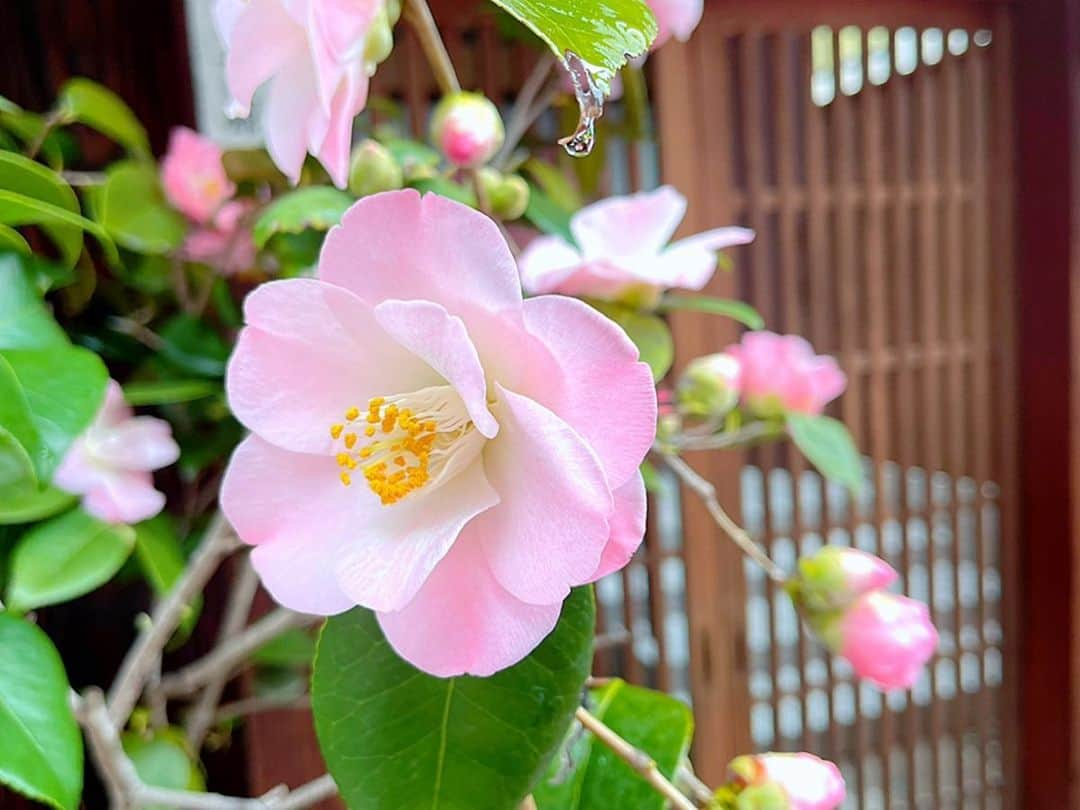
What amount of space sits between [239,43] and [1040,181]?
1031 millimetres

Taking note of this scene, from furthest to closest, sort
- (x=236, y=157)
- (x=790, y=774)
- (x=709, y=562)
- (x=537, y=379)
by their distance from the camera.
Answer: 1. (x=709, y=562)
2. (x=236, y=157)
3. (x=790, y=774)
4. (x=537, y=379)

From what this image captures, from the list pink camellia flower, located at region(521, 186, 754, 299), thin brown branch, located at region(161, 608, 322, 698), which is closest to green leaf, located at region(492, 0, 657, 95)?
pink camellia flower, located at region(521, 186, 754, 299)

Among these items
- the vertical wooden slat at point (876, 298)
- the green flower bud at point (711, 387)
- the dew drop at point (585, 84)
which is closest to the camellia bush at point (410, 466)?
the dew drop at point (585, 84)

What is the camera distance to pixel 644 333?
50 cm

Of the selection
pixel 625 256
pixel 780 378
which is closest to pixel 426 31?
pixel 625 256

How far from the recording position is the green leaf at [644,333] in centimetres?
49

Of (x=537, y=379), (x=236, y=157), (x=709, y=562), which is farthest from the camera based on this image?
(x=709, y=562)

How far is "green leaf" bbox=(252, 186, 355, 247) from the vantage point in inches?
17.5

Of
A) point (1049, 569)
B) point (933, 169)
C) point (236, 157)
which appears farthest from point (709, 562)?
point (236, 157)

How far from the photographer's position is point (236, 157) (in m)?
0.60

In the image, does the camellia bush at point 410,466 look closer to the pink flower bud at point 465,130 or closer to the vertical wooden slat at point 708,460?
the pink flower bud at point 465,130

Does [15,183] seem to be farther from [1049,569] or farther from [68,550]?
[1049,569]

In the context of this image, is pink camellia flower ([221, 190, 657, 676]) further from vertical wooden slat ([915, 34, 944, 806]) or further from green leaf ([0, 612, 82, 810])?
vertical wooden slat ([915, 34, 944, 806])

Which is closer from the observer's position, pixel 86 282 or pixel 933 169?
pixel 86 282
